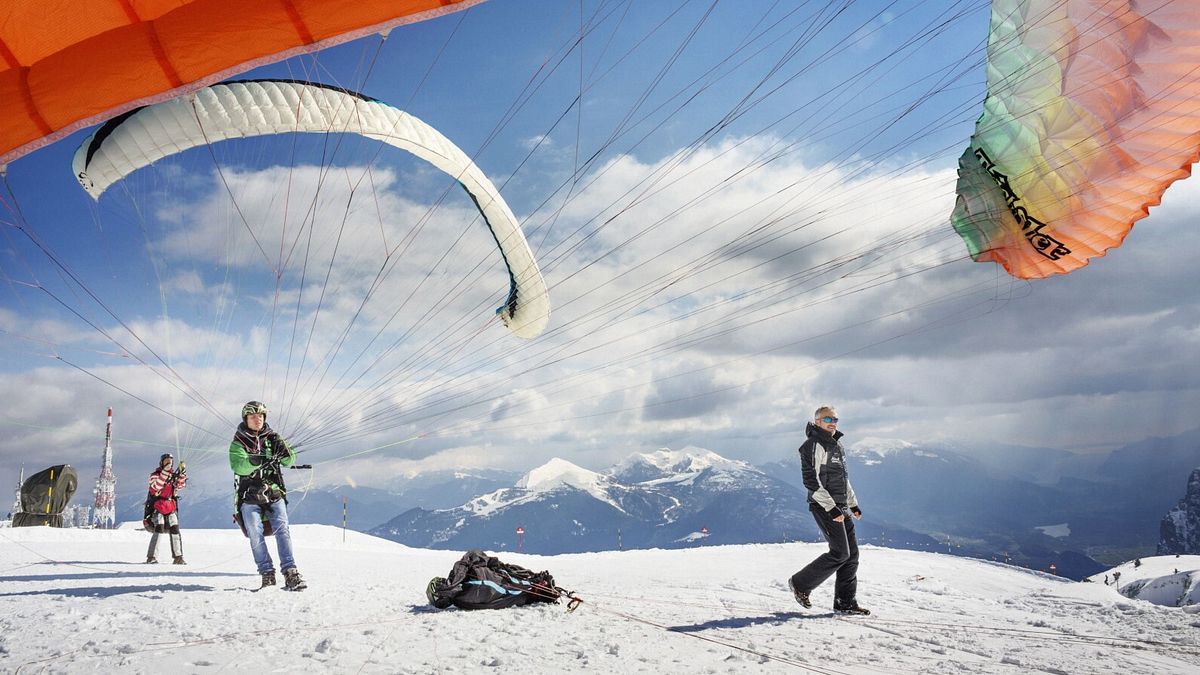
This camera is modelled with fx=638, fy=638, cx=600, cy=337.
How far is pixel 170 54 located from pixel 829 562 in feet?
22.1

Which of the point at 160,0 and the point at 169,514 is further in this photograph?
the point at 169,514

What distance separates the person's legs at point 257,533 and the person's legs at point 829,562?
521 cm

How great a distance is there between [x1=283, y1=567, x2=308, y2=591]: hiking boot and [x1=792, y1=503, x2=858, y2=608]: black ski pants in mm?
4757

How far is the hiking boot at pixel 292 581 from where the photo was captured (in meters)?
6.19

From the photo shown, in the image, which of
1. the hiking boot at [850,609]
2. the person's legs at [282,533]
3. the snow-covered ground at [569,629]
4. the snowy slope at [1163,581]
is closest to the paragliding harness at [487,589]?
the snow-covered ground at [569,629]

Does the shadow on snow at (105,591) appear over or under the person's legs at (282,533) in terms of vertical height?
under

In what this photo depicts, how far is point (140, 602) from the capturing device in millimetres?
5066

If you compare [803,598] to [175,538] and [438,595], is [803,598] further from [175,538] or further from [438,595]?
[175,538]

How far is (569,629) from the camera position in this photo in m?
4.52

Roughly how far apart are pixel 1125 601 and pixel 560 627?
24.7 ft

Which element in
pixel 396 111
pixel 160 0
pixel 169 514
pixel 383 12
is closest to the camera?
pixel 160 0

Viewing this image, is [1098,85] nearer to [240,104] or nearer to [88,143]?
[240,104]

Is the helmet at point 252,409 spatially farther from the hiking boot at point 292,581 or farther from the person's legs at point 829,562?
the person's legs at point 829,562

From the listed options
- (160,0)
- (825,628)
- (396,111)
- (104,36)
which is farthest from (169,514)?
(825,628)
